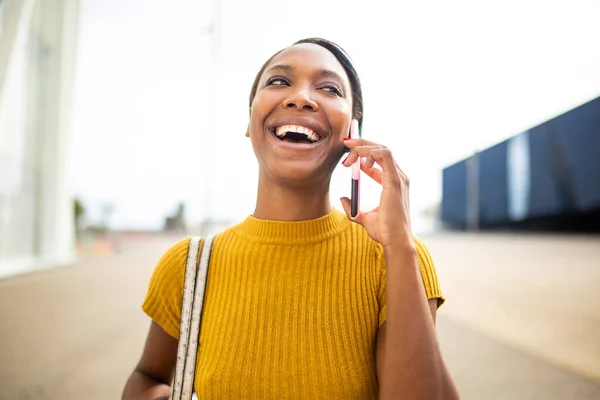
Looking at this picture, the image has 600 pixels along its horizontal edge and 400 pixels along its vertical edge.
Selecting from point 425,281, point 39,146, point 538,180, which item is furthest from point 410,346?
point 538,180

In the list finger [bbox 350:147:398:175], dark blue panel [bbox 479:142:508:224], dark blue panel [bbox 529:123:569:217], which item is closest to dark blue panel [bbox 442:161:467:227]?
dark blue panel [bbox 479:142:508:224]

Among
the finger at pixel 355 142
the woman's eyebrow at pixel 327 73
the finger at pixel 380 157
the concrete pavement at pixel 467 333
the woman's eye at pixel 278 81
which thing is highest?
the woman's eyebrow at pixel 327 73

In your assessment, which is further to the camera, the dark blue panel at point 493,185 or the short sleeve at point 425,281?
the dark blue panel at point 493,185

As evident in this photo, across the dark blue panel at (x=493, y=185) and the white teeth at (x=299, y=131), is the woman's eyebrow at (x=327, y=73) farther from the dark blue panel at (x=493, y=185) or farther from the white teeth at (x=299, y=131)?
the dark blue panel at (x=493, y=185)

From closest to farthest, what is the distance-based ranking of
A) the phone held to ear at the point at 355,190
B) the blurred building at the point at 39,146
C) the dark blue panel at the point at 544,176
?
1. the phone held to ear at the point at 355,190
2. the blurred building at the point at 39,146
3. the dark blue panel at the point at 544,176

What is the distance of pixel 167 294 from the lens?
1088mm

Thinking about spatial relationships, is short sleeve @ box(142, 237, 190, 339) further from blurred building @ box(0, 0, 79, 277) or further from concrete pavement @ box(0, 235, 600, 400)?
blurred building @ box(0, 0, 79, 277)

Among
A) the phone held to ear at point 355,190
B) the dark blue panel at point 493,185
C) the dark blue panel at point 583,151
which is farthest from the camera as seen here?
the dark blue panel at point 493,185

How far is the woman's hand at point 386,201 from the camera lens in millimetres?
868

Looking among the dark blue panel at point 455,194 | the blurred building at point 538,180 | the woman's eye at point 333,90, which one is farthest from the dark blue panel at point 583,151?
the dark blue panel at point 455,194

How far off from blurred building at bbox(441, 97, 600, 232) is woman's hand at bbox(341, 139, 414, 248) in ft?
19.4

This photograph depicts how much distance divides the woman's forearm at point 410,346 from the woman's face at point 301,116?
1.25 feet

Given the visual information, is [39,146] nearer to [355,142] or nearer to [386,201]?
[355,142]

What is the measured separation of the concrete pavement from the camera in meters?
2.53
